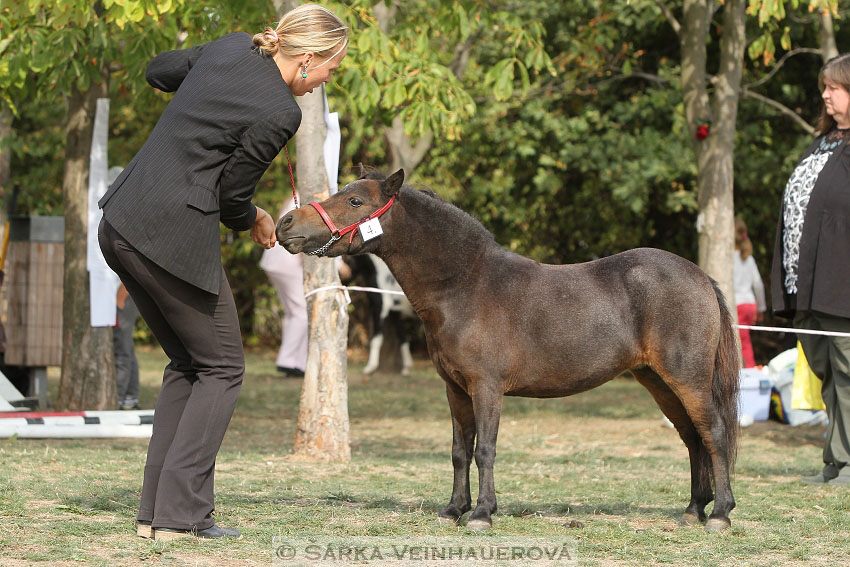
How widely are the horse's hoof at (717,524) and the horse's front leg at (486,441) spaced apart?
1.08 meters

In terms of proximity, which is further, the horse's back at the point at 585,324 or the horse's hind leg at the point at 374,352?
the horse's hind leg at the point at 374,352

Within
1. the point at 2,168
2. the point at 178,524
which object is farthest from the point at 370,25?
the point at 2,168

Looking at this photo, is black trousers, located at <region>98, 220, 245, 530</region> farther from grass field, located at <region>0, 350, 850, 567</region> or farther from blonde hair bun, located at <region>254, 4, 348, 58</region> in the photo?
blonde hair bun, located at <region>254, 4, 348, 58</region>

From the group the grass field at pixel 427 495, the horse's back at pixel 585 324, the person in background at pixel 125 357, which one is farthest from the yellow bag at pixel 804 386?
the person in background at pixel 125 357

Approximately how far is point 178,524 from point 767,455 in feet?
19.4

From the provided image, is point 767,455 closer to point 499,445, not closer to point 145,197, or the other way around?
point 499,445

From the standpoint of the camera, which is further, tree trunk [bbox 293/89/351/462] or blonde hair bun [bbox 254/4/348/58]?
tree trunk [bbox 293/89/351/462]

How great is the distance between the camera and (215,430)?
4.62 metres

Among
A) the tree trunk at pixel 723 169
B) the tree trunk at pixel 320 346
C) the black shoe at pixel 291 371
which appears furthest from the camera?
the black shoe at pixel 291 371

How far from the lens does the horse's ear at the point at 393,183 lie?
5.14 meters

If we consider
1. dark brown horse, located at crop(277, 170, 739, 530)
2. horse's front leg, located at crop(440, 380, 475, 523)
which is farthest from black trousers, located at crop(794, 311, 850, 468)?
horse's front leg, located at crop(440, 380, 475, 523)

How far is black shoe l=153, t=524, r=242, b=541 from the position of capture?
4570 mm

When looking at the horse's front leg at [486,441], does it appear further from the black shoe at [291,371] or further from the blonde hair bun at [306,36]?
the black shoe at [291,371]

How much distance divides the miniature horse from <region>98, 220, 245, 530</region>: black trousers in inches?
402
